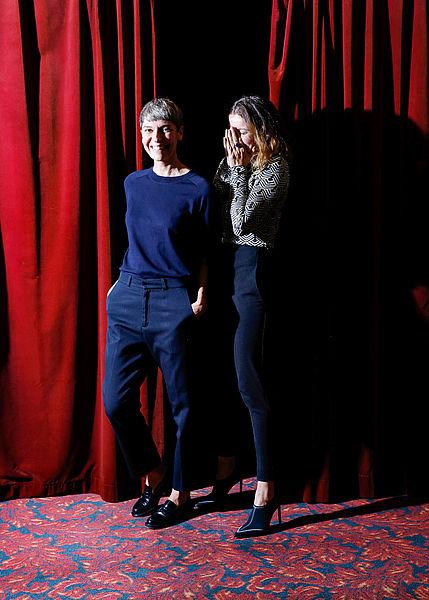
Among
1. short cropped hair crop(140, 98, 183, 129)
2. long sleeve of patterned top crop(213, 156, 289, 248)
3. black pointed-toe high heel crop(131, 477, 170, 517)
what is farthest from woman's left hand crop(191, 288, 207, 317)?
black pointed-toe high heel crop(131, 477, 170, 517)

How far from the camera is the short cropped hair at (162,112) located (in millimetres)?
2371

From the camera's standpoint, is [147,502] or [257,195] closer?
[257,195]

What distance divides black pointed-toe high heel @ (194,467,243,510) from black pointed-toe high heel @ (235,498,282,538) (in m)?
0.23

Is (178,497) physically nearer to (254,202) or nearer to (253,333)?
(253,333)

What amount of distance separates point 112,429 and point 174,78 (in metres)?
1.58

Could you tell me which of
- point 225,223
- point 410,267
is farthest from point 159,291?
point 410,267

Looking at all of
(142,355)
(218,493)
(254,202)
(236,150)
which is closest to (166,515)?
(218,493)

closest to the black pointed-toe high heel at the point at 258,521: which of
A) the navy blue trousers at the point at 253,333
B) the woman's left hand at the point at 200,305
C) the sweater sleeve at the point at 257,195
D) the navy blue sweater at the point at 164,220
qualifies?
the navy blue trousers at the point at 253,333

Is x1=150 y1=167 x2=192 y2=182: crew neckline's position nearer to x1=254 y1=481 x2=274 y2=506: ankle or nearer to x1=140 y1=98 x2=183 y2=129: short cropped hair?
x1=140 y1=98 x2=183 y2=129: short cropped hair

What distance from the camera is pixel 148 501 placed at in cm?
264

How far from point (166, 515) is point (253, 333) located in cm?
80

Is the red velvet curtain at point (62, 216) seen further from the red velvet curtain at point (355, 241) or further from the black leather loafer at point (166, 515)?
the red velvet curtain at point (355, 241)

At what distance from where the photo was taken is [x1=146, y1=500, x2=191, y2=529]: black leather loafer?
2.49 metres

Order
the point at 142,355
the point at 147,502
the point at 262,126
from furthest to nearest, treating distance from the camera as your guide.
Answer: the point at 147,502 < the point at 142,355 < the point at 262,126
